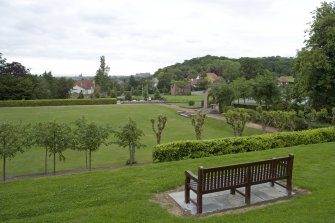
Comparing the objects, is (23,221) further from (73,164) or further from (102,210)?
(73,164)

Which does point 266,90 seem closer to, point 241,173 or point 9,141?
point 9,141

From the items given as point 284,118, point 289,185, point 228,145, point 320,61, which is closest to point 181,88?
point 320,61

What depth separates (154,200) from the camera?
20.8ft

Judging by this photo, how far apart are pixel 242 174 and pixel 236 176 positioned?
6.1 inches

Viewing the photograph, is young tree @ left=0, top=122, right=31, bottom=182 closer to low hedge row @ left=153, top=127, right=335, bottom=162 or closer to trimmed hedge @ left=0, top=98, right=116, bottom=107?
low hedge row @ left=153, top=127, right=335, bottom=162

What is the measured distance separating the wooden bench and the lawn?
1.62 feet

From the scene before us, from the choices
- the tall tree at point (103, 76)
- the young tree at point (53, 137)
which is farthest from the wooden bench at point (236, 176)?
the tall tree at point (103, 76)

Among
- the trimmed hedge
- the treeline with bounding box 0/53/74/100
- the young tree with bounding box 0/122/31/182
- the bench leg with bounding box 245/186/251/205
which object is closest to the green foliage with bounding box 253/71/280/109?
the young tree with bounding box 0/122/31/182

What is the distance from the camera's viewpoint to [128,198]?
635cm

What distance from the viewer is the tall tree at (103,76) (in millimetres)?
77875

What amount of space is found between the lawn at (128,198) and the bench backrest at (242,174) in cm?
55

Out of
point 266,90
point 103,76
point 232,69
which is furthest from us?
point 232,69

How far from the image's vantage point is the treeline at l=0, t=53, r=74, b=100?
174 ft

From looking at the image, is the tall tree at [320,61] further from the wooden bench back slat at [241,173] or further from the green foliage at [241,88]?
the wooden bench back slat at [241,173]
